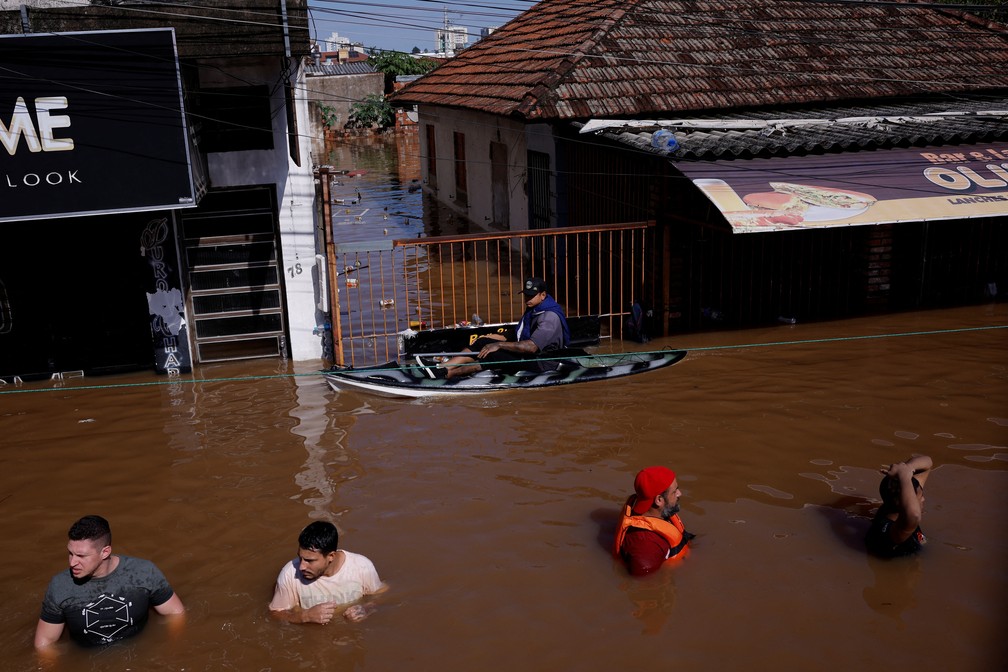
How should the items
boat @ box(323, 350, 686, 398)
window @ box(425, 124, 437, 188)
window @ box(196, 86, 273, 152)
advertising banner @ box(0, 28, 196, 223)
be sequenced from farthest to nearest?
window @ box(425, 124, 437, 188)
window @ box(196, 86, 273, 152)
boat @ box(323, 350, 686, 398)
advertising banner @ box(0, 28, 196, 223)

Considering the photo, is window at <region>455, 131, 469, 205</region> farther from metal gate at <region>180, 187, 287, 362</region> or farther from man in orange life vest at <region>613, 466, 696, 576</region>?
man in orange life vest at <region>613, 466, 696, 576</region>

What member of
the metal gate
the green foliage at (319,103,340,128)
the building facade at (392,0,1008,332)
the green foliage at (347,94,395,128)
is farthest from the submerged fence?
the green foliage at (319,103,340,128)

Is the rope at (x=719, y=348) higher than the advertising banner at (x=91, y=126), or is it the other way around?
the advertising banner at (x=91, y=126)

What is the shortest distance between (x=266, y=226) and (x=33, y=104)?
3.21 meters

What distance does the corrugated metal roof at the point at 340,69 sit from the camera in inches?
2097

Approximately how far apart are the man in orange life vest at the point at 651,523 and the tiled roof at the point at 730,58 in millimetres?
8011

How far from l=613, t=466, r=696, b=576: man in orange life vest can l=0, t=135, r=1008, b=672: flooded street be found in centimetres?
18

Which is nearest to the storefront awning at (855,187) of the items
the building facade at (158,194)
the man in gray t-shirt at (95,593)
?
the building facade at (158,194)

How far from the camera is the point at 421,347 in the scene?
11.1 m

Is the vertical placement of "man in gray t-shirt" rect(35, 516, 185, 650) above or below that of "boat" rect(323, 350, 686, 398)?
below

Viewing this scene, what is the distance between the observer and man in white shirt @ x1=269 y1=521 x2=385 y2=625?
585cm

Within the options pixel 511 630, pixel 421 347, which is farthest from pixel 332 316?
pixel 511 630

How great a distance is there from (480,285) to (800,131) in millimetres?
6257

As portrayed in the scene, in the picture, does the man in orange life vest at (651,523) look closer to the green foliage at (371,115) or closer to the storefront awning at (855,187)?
the storefront awning at (855,187)
